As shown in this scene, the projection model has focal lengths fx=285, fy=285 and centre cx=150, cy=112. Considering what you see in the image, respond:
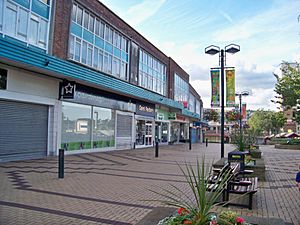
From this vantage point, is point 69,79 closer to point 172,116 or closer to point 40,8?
point 40,8

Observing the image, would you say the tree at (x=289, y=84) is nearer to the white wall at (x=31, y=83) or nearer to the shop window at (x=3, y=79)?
the white wall at (x=31, y=83)

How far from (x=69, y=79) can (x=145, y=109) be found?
12581 mm

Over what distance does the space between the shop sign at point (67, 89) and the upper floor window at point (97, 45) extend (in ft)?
6.01

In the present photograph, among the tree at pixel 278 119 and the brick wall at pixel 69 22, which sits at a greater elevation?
the brick wall at pixel 69 22

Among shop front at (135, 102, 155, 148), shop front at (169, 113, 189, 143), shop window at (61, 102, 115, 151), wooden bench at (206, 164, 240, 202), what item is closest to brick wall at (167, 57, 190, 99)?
shop front at (169, 113, 189, 143)

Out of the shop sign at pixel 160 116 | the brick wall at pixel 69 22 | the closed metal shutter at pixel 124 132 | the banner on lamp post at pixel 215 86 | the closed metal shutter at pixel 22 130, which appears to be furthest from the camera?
the shop sign at pixel 160 116

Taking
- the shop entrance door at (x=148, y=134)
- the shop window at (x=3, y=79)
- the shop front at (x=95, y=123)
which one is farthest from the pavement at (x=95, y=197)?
the shop entrance door at (x=148, y=134)

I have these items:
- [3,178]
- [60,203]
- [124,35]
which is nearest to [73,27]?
[124,35]

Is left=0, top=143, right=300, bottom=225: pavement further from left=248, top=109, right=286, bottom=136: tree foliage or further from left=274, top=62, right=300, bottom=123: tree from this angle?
left=248, top=109, right=286, bottom=136: tree foliage

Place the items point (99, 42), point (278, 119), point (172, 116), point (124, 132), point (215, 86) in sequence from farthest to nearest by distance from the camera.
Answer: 1. point (278, 119)
2. point (172, 116)
3. point (124, 132)
4. point (99, 42)
5. point (215, 86)

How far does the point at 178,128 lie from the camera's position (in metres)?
41.2

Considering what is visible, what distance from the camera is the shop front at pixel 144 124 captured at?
88.2ft

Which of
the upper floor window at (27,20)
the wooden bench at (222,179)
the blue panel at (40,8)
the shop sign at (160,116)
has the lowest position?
the wooden bench at (222,179)

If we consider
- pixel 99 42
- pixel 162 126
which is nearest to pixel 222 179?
pixel 99 42
